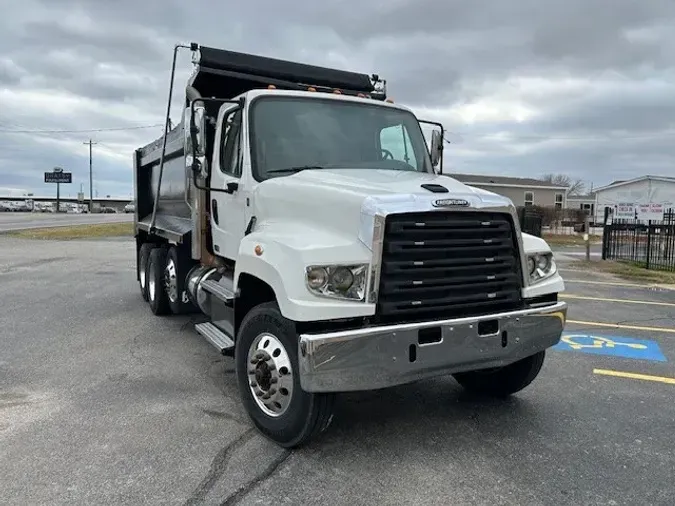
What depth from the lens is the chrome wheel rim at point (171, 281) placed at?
7520 millimetres

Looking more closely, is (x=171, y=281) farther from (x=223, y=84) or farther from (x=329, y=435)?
(x=329, y=435)

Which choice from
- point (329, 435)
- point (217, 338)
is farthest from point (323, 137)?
point (329, 435)

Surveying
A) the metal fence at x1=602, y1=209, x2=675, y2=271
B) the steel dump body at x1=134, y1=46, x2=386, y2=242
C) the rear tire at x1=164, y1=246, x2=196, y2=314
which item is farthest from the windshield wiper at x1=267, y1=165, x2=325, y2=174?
the metal fence at x1=602, y1=209, x2=675, y2=271

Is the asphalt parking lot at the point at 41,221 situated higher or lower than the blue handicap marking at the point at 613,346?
lower

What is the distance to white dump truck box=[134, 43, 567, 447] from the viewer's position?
356 centimetres

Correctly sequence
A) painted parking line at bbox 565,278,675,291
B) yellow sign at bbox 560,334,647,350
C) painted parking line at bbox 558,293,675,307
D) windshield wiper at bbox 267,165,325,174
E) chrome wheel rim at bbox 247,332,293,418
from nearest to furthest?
chrome wheel rim at bbox 247,332,293,418
windshield wiper at bbox 267,165,325,174
yellow sign at bbox 560,334,647,350
painted parking line at bbox 558,293,675,307
painted parking line at bbox 565,278,675,291

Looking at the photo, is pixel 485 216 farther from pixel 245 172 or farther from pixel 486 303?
pixel 245 172

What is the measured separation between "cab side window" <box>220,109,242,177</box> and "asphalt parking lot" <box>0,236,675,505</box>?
1.96m

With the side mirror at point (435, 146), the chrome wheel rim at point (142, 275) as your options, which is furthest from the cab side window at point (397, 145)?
the chrome wheel rim at point (142, 275)

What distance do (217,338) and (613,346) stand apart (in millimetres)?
4733

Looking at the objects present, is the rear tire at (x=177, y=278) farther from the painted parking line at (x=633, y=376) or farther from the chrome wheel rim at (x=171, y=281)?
the painted parking line at (x=633, y=376)

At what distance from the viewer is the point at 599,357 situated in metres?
6.39

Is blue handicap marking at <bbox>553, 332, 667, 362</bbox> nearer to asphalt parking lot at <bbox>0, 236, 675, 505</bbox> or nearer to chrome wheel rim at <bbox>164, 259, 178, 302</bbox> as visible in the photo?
asphalt parking lot at <bbox>0, 236, 675, 505</bbox>

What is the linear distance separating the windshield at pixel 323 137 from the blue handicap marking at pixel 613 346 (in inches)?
118
